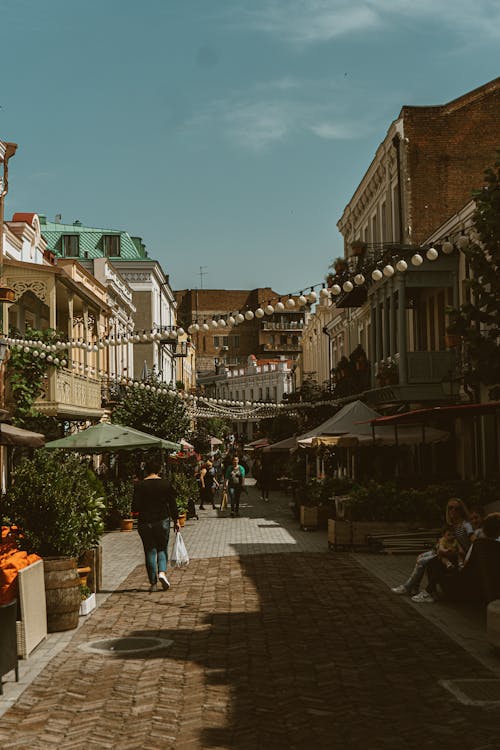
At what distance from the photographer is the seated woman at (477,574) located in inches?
409

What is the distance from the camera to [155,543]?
13.9m

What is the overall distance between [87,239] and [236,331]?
206 feet

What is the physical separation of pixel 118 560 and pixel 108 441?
19.1ft

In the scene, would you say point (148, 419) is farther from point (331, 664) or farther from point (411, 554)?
point (331, 664)

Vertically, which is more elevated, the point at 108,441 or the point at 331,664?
the point at 108,441

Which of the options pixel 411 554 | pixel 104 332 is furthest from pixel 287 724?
pixel 104 332

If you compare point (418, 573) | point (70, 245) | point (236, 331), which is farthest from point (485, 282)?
point (236, 331)

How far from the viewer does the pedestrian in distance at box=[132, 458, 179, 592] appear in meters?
13.8

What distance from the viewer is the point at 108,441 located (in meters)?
24.2

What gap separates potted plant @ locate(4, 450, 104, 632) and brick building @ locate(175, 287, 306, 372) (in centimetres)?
10103

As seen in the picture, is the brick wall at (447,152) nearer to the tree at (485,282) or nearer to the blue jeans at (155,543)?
the tree at (485,282)

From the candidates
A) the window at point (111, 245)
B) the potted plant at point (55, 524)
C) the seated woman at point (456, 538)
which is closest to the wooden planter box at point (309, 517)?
the seated woman at point (456, 538)

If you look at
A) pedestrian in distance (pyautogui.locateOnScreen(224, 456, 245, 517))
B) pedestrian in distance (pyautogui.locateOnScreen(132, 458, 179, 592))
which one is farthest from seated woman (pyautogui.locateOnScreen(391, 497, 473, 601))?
pedestrian in distance (pyautogui.locateOnScreen(224, 456, 245, 517))

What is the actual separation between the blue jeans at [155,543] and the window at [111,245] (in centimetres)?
4575
